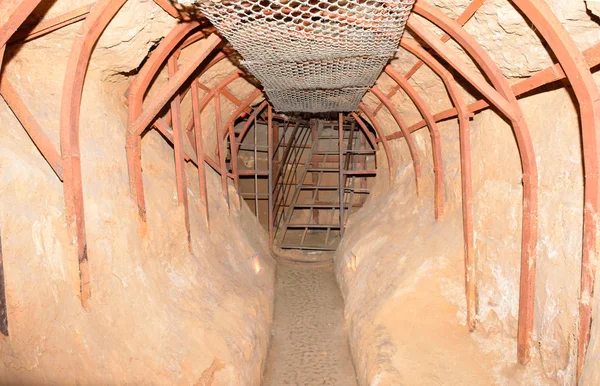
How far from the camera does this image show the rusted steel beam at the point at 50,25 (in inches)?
127

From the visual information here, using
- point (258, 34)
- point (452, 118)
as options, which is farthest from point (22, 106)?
point (452, 118)

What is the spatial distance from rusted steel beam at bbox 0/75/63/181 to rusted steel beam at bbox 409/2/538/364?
2.98m

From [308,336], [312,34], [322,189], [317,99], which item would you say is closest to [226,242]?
[308,336]

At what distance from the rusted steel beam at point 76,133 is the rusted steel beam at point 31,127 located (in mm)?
62

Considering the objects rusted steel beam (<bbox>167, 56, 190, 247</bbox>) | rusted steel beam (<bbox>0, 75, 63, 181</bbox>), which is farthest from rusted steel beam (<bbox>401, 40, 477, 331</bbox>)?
rusted steel beam (<bbox>0, 75, 63, 181</bbox>)

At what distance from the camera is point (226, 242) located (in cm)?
680

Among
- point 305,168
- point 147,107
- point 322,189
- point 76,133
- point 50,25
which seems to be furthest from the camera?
point 322,189

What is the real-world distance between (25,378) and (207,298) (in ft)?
7.34

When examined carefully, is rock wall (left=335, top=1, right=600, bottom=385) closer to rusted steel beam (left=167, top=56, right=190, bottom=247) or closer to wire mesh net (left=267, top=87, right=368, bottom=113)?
wire mesh net (left=267, top=87, right=368, bottom=113)

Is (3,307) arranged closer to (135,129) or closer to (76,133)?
(76,133)

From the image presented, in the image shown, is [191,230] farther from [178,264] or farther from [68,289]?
[68,289]

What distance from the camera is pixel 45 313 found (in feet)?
10.4

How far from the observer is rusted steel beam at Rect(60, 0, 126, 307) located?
3.29 meters

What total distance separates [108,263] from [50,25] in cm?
197
